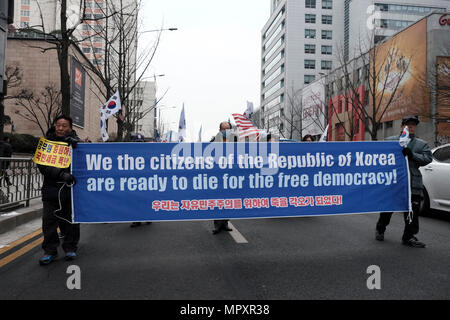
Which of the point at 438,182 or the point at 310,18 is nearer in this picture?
the point at 438,182

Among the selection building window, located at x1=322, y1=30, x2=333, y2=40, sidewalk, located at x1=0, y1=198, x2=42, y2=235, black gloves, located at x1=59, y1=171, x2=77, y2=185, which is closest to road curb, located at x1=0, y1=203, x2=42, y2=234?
sidewalk, located at x1=0, y1=198, x2=42, y2=235

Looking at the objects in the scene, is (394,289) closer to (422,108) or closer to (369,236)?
(369,236)

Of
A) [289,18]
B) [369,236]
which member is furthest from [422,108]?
[289,18]

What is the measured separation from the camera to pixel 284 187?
4.93 metres

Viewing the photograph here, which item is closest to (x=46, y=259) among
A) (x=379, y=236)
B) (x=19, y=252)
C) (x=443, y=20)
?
(x=19, y=252)

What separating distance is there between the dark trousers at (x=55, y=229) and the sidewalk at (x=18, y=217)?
214cm

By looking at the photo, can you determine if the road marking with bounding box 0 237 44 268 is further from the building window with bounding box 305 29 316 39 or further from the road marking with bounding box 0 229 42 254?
the building window with bounding box 305 29 316 39

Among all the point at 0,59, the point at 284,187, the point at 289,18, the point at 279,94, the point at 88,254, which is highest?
the point at 289,18

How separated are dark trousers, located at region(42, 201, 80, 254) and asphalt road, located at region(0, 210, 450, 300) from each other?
19 centimetres

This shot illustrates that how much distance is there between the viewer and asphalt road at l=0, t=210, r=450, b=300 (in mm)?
3408

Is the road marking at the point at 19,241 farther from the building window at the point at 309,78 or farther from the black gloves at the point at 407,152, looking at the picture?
the building window at the point at 309,78

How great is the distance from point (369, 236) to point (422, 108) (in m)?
28.3

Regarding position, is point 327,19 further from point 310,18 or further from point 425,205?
point 425,205

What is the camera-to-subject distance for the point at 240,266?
4.25 metres
